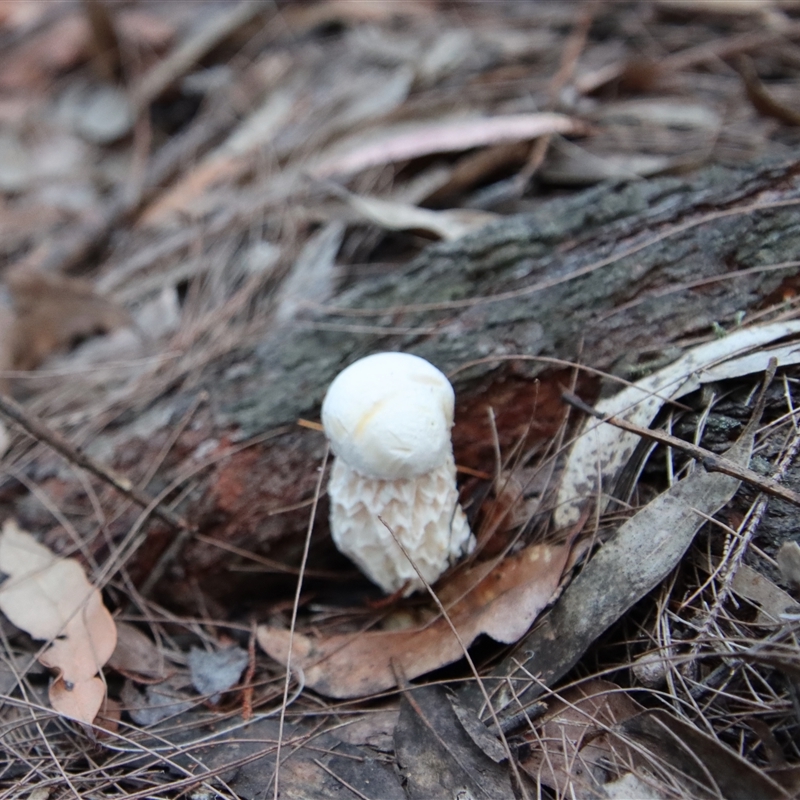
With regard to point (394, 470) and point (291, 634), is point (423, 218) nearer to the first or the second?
point (394, 470)

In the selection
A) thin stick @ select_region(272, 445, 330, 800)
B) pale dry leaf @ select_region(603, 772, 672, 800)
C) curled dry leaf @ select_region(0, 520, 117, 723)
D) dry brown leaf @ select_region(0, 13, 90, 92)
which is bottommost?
pale dry leaf @ select_region(603, 772, 672, 800)

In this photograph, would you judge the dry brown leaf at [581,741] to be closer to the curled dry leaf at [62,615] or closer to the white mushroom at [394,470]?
the white mushroom at [394,470]

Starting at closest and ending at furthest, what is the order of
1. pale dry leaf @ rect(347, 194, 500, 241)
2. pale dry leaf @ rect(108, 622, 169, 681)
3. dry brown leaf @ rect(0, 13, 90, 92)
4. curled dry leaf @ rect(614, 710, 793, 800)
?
curled dry leaf @ rect(614, 710, 793, 800)
pale dry leaf @ rect(108, 622, 169, 681)
pale dry leaf @ rect(347, 194, 500, 241)
dry brown leaf @ rect(0, 13, 90, 92)

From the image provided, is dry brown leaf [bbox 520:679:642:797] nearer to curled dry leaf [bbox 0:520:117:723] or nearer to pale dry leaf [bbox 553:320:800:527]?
pale dry leaf [bbox 553:320:800:527]

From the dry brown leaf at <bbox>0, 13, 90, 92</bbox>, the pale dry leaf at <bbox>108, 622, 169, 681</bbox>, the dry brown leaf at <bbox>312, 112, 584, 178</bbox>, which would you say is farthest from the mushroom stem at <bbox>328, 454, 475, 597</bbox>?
the dry brown leaf at <bbox>0, 13, 90, 92</bbox>

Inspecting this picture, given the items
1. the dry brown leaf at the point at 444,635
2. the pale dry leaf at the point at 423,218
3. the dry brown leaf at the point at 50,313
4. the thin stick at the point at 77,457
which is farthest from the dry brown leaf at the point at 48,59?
the dry brown leaf at the point at 444,635

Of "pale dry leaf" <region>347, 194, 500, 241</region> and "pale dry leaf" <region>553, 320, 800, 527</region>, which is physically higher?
"pale dry leaf" <region>347, 194, 500, 241</region>

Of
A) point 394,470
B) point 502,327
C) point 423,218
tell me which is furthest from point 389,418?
point 423,218
